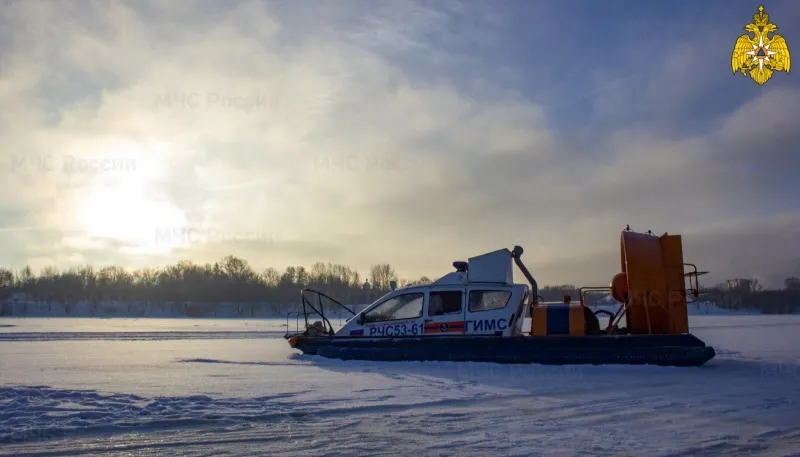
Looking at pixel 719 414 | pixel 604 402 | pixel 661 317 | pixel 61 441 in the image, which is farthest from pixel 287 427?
pixel 661 317

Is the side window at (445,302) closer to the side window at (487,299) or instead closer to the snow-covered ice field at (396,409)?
the side window at (487,299)

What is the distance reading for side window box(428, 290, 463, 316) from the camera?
12.3 metres

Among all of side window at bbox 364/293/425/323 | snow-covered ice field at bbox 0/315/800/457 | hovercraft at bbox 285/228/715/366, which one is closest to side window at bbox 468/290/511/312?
hovercraft at bbox 285/228/715/366

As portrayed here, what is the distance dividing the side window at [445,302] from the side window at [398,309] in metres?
0.22

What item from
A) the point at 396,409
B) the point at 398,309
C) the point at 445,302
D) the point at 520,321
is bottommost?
the point at 396,409

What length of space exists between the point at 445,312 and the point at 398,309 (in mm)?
975

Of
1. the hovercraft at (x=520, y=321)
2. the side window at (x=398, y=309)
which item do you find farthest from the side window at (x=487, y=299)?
the side window at (x=398, y=309)

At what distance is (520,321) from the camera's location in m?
12.4

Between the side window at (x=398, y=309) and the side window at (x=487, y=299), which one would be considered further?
the side window at (x=398, y=309)

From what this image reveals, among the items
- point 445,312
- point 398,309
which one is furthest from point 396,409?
point 398,309

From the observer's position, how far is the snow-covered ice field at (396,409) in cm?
557

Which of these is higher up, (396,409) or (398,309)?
(398,309)

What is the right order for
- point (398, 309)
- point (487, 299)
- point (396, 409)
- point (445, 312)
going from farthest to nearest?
point (398, 309) → point (445, 312) → point (487, 299) → point (396, 409)

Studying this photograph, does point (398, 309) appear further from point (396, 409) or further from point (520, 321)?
point (396, 409)
